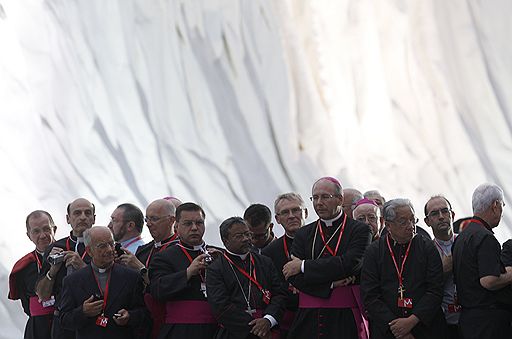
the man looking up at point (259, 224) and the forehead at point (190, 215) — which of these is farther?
the man looking up at point (259, 224)

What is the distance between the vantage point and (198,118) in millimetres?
11484

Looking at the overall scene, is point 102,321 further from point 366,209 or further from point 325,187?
point 366,209

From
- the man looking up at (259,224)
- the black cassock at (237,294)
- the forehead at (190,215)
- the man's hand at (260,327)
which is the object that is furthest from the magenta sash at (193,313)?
the man looking up at (259,224)

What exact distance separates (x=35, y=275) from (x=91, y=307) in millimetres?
1449

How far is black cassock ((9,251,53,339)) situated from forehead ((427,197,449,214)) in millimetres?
2660

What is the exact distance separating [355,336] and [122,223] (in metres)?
1.82

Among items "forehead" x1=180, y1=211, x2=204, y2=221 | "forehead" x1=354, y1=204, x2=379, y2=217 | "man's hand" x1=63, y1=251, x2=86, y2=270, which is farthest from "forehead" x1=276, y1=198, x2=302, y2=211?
"man's hand" x1=63, y1=251, x2=86, y2=270

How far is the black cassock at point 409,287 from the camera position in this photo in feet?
18.2

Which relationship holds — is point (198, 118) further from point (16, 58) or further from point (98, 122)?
point (16, 58)

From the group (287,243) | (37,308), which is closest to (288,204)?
(287,243)

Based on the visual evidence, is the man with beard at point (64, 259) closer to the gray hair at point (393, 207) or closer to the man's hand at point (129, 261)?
the man's hand at point (129, 261)

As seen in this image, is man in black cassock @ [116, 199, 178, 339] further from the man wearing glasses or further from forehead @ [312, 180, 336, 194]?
the man wearing glasses

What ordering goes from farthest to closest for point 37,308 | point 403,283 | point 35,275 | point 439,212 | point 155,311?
point 35,275
point 37,308
point 155,311
point 439,212
point 403,283

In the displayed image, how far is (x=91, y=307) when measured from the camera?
591 centimetres
